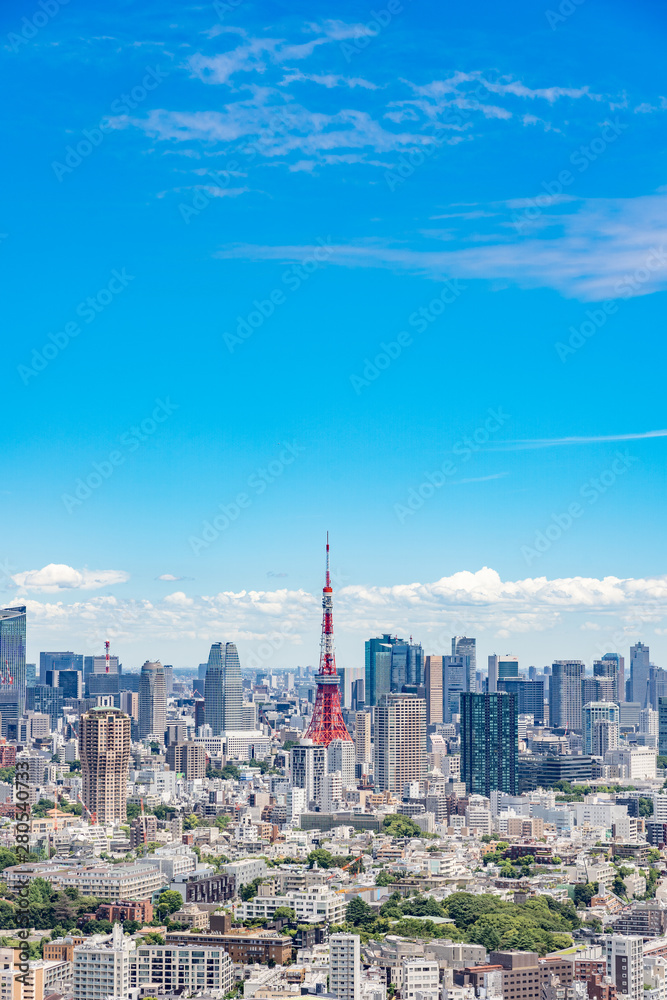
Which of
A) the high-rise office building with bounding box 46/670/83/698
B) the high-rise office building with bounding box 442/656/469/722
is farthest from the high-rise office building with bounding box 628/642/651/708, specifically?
the high-rise office building with bounding box 46/670/83/698

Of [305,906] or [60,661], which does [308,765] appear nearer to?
[305,906]

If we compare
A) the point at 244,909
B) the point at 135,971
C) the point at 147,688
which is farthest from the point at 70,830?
the point at 147,688

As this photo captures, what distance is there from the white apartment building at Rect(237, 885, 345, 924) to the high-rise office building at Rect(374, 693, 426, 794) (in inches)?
577

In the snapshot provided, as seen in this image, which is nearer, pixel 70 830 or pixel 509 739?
pixel 70 830

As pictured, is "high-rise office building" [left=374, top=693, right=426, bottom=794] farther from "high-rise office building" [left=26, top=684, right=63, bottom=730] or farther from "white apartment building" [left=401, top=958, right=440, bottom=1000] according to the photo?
"white apartment building" [left=401, top=958, right=440, bottom=1000]

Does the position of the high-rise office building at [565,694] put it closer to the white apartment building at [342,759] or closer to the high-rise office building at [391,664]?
the high-rise office building at [391,664]

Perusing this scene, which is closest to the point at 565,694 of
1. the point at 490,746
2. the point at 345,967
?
the point at 490,746

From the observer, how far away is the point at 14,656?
3941 centimetres

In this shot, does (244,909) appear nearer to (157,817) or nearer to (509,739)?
(157,817)

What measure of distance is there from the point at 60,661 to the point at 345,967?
1425 inches

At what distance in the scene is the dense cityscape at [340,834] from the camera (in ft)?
38.2

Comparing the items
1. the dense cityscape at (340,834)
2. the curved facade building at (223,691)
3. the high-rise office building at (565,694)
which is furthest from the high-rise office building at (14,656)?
the high-rise office building at (565,694)

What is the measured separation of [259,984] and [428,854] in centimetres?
799

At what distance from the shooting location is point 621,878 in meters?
17.5
